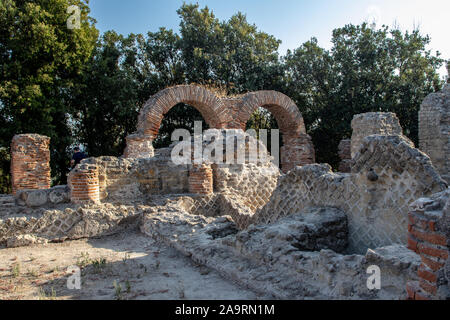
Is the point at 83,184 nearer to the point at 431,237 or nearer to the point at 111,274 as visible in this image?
the point at 111,274

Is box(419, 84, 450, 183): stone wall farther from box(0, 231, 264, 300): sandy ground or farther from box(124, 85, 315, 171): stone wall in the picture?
box(0, 231, 264, 300): sandy ground

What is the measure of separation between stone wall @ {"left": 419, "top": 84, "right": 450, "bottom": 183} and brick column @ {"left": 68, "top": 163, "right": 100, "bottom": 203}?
9.36 meters

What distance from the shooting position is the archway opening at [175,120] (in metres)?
15.7

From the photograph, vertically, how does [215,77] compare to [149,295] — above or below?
above

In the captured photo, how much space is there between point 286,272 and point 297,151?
1088cm

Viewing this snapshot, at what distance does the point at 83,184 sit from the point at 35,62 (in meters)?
7.44

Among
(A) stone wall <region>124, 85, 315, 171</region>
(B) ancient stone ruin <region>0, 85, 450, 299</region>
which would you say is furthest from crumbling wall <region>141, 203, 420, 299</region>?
(A) stone wall <region>124, 85, 315, 171</region>

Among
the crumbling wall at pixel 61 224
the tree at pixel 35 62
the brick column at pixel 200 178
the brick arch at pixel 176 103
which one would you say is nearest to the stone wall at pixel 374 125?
the brick column at pixel 200 178

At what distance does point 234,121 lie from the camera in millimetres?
12406

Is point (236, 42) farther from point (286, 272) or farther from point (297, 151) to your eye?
point (286, 272)

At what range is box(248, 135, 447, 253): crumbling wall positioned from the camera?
3.15 metres

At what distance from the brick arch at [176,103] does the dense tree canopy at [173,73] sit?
1180 millimetres

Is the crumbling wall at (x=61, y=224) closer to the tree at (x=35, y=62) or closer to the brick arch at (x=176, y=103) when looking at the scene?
the brick arch at (x=176, y=103)
